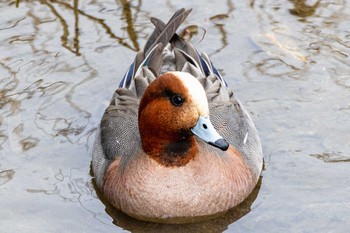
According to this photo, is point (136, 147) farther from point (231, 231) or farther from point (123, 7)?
point (123, 7)

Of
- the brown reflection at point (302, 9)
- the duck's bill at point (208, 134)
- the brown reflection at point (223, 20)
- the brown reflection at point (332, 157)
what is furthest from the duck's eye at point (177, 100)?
the brown reflection at point (302, 9)

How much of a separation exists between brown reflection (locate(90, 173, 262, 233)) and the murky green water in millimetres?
10

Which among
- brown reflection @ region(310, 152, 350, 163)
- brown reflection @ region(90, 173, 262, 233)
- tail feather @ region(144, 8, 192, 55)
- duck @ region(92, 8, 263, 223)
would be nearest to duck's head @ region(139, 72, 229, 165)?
duck @ region(92, 8, 263, 223)

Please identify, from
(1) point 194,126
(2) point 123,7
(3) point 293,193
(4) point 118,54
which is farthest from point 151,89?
(2) point 123,7

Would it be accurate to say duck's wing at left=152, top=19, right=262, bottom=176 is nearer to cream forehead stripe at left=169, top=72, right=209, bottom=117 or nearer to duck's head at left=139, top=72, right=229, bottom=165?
duck's head at left=139, top=72, right=229, bottom=165

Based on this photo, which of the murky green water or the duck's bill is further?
the murky green water

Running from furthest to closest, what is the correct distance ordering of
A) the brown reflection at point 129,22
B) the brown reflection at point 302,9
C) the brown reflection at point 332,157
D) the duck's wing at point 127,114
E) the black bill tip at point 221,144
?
the brown reflection at point 302,9, the brown reflection at point 129,22, the brown reflection at point 332,157, the duck's wing at point 127,114, the black bill tip at point 221,144

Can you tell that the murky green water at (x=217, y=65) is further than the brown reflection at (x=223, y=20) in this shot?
No

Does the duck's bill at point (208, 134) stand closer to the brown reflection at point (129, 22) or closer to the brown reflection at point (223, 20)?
the brown reflection at point (223, 20)

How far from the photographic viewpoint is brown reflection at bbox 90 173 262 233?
23.1 ft

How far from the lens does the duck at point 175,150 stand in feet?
21.7

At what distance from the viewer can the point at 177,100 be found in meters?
6.60

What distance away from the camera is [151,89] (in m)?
6.73

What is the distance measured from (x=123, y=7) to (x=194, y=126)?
145 inches
